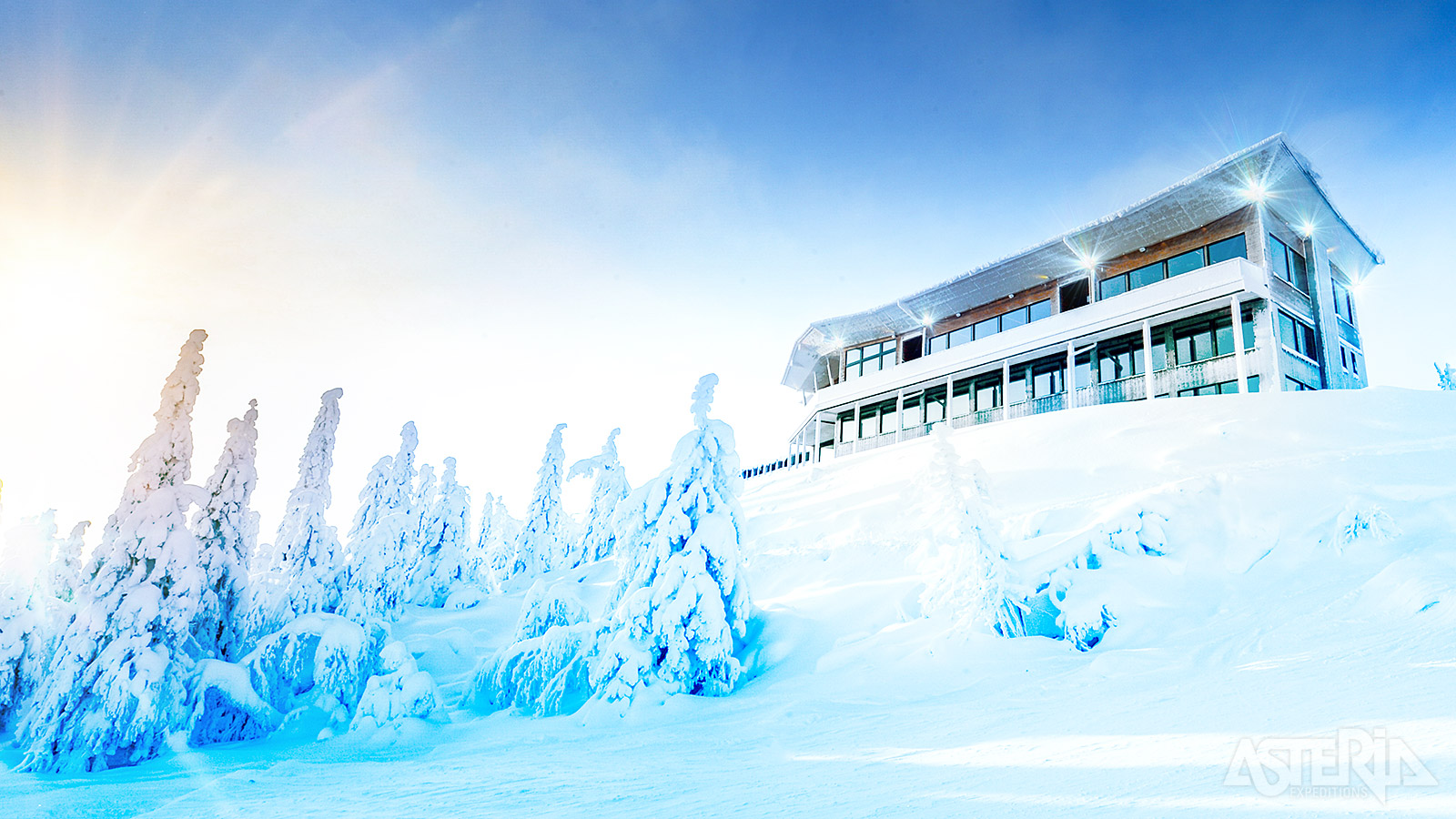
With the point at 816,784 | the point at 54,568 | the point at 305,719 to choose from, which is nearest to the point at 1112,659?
the point at 816,784

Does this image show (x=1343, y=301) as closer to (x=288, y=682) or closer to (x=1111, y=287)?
(x=1111, y=287)

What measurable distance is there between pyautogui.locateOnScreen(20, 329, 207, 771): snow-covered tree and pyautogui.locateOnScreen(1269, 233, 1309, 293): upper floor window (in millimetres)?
29530

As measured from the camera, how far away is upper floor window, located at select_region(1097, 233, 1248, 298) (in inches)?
930

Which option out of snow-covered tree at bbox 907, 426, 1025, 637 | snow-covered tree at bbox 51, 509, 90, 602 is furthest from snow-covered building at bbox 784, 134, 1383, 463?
snow-covered tree at bbox 51, 509, 90, 602

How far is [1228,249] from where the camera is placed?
2375cm

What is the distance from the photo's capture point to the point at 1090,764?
5168mm

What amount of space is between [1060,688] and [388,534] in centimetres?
1753

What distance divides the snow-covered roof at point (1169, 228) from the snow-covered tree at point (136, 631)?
26960 millimetres

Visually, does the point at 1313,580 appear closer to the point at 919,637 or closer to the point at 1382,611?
the point at 1382,611

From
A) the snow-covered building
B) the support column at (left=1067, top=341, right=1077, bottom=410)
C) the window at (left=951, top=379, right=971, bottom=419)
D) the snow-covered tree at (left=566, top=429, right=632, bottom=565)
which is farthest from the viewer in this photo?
the window at (left=951, top=379, right=971, bottom=419)

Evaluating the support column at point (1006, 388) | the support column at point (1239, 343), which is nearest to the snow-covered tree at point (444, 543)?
the support column at point (1006, 388)

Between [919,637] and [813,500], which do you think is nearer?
[919,637]

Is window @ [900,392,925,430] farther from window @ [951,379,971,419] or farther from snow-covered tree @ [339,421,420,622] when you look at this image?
snow-covered tree @ [339,421,420,622]

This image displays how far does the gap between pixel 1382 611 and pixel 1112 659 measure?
9.43 ft
